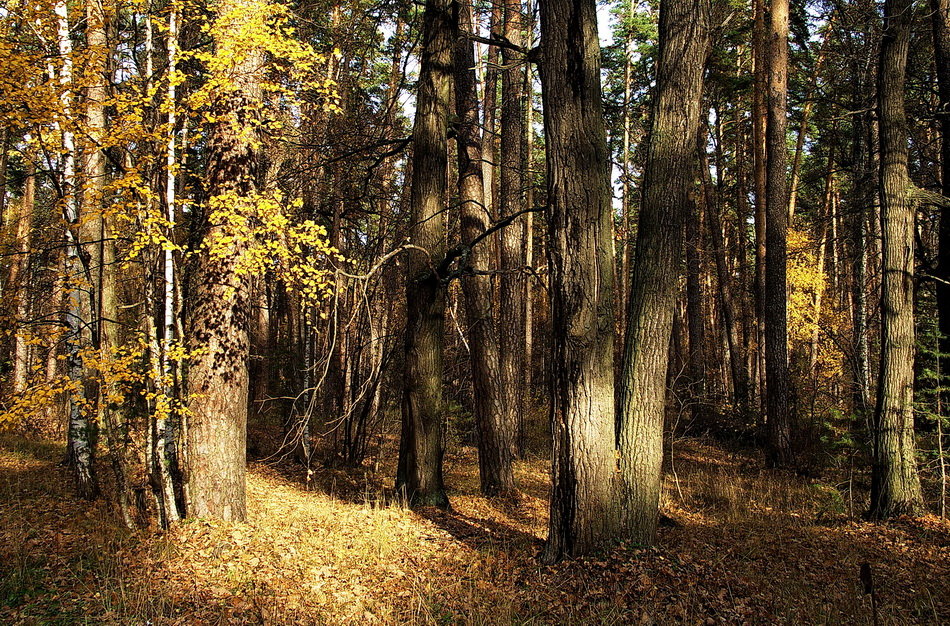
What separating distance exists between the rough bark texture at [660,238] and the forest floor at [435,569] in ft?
2.83

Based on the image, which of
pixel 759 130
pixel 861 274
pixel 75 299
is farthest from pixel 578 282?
pixel 861 274

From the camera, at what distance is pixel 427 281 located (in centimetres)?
730

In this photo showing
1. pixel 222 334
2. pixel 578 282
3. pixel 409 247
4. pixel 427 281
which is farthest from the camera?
pixel 427 281

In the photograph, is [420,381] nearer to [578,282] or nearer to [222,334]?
[222,334]

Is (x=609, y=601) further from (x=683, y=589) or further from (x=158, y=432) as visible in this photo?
(x=158, y=432)

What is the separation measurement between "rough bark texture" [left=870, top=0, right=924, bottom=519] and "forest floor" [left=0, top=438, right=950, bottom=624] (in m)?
0.48

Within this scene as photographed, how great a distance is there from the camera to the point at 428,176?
748cm

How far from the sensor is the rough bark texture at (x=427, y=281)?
7.33 meters

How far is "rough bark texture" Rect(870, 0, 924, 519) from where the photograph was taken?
6.91 m

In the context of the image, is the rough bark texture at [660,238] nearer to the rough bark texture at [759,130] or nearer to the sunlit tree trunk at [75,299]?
the sunlit tree trunk at [75,299]

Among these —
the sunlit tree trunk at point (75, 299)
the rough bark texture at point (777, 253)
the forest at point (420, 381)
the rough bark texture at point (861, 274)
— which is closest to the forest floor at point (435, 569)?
the forest at point (420, 381)

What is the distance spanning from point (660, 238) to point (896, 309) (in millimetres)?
4203

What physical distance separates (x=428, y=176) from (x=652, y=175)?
3.28 m

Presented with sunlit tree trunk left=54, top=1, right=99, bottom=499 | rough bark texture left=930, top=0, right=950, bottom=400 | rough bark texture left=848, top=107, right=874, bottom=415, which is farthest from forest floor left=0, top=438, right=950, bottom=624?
rough bark texture left=848, top=107, right=874, bottom=415
